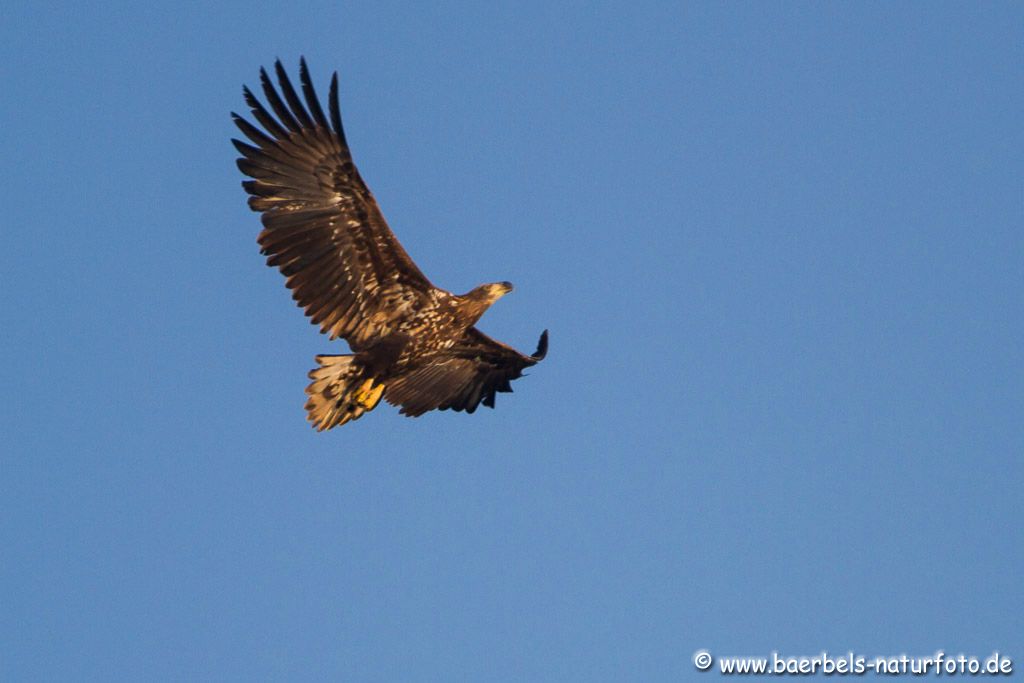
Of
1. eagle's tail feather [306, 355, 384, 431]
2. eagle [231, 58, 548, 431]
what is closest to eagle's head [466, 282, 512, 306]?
eagle [231, 58, 548, 431]

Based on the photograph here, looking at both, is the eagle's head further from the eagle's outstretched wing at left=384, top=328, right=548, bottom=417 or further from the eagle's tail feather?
the eagle's tail feather

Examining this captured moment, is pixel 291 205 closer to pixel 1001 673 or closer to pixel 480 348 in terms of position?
pixel 480 348

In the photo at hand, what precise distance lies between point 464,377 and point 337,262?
2.71 m

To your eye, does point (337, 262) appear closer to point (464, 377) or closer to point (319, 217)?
point (319, 217)

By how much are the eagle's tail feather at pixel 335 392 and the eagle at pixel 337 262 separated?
0.01 metres

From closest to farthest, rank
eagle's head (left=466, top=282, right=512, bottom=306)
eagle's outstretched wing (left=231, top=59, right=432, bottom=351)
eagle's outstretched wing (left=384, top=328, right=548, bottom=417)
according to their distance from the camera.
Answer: eagle's outstretched wing (left=231, top=59, right=432, bottom=351), eagle's head (left=466, top=282, right=512, bottom=306), eagle's outstretched wing (left=384, top=328, right=548, bottom=417)

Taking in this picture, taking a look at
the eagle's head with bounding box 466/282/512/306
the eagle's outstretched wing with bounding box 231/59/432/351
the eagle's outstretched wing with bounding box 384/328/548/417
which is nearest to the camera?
the eagle's outstretched wing with bounding box 231/59/432/351

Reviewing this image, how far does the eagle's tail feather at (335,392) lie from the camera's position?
25719 mm

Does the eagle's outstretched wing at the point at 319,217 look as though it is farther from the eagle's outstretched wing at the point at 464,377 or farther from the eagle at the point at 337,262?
the eagle's outstretched wing at the point at 464,377

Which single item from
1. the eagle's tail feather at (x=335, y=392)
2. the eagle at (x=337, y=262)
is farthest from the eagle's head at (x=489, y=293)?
the eagle's tail feather at (x=335, y=392)

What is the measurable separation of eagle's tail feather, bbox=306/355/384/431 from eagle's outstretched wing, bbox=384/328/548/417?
1144 millimetres

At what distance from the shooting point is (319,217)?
1001 inches

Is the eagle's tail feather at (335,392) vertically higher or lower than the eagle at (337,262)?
lower

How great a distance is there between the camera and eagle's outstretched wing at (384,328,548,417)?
27.2m
